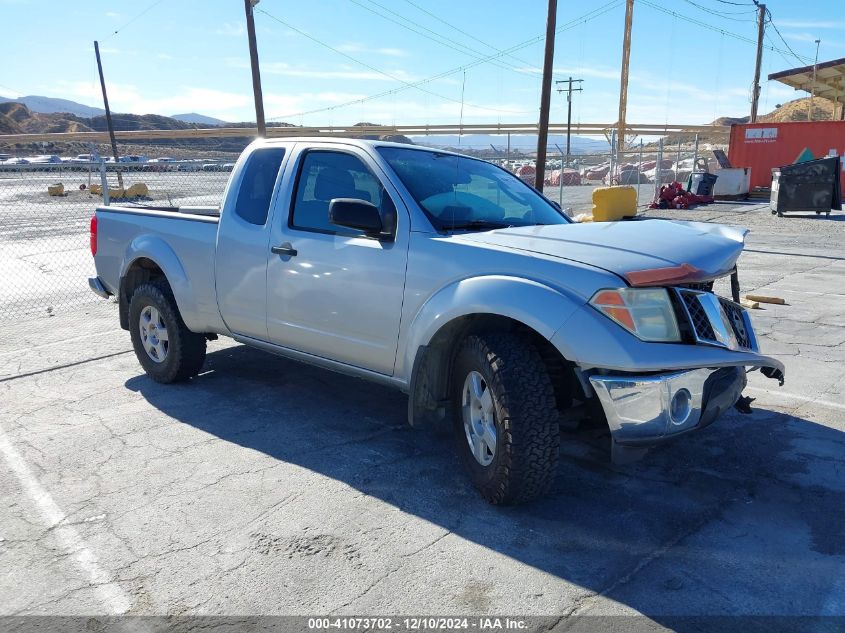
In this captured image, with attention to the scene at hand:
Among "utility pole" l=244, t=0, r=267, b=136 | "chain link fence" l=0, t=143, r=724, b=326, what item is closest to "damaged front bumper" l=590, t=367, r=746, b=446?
"chain link fence" l=0, t=143, r=724, b=326

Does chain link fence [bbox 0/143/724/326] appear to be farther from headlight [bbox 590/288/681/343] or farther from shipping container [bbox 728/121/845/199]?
shipping container [bbox 728/121/845/199]

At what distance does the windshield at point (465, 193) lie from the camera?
13.8 ft

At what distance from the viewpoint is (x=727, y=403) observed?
3.57 metres

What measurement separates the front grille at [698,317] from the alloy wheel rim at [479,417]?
101 centimetres

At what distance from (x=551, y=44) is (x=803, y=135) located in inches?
514

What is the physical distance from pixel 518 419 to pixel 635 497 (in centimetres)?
87

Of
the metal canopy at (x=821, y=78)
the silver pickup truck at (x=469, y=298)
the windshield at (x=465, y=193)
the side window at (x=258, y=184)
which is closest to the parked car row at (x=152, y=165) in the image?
the side window at (x=258, y=184)

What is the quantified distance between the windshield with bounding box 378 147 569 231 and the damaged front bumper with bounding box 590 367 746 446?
1.38 metres

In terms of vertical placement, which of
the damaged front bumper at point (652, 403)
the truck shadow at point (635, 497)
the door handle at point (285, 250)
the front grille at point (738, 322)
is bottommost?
the truck shadow at point (635, 497)

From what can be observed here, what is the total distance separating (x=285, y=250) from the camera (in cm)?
461

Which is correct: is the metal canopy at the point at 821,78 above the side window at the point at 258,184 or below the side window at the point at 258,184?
above

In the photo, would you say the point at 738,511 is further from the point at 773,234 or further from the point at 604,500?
the point at 773,234

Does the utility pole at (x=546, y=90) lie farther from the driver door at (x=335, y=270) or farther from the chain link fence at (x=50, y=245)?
the driver door at (x=335, y=270)

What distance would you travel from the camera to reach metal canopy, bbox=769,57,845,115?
33656 mm
